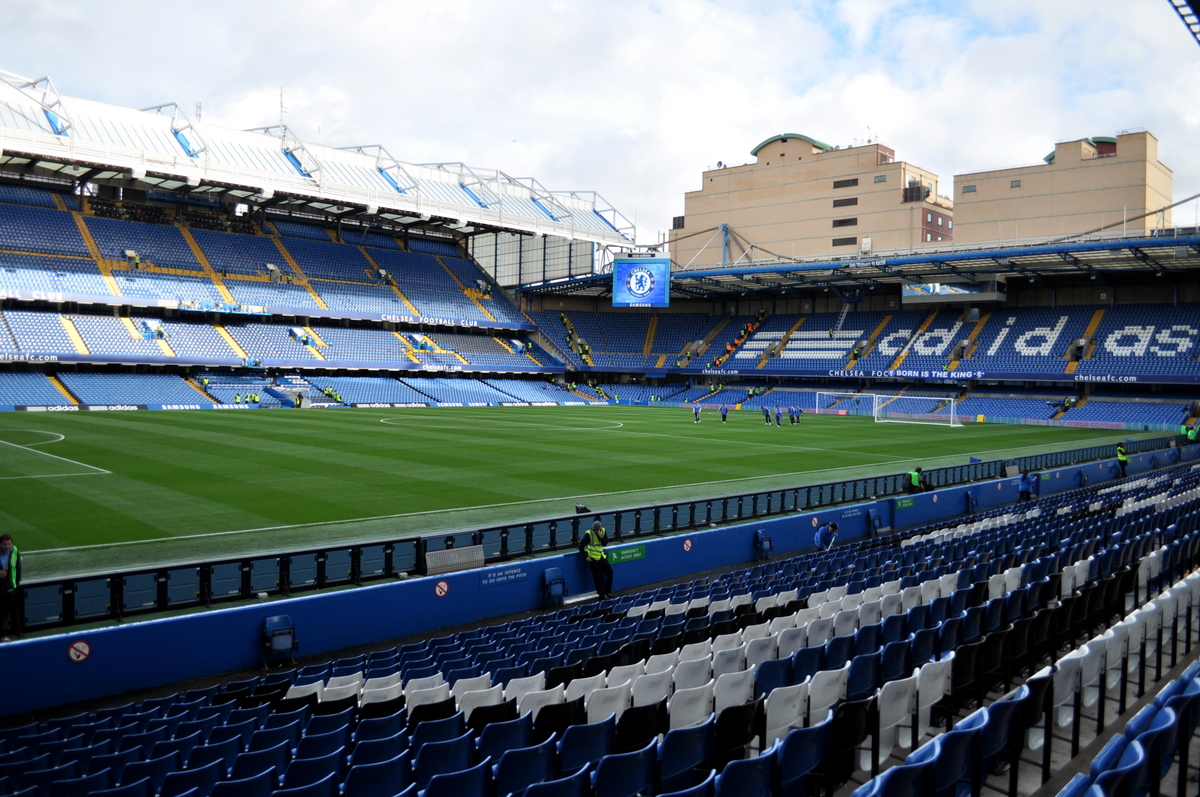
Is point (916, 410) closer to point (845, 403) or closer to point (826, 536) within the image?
point (845, 403)

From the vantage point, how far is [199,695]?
9.45 metres

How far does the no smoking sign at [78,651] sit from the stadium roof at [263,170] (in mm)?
53249

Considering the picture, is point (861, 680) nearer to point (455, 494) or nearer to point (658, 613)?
point (658, 613)

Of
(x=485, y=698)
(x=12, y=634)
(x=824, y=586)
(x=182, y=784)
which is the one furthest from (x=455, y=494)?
(x=182, y=784)

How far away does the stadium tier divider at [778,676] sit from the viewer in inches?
241

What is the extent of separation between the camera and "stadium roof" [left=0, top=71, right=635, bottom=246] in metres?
53.0

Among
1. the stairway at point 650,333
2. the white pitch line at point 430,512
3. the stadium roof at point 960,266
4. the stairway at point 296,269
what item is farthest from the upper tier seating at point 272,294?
the white pitch line at point 430,512

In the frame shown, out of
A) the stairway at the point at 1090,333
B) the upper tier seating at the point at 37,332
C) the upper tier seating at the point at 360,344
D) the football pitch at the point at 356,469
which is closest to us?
the football pitch at the point at 356,469

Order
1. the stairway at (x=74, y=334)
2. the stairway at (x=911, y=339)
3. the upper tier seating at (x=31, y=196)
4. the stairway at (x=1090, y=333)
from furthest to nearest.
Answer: the stairway at (x=911, y=339)
the upper tier seating at (x=31, y=196)
the stairway at (x=1090, y=333)
the stairway at (x=74, y=334)

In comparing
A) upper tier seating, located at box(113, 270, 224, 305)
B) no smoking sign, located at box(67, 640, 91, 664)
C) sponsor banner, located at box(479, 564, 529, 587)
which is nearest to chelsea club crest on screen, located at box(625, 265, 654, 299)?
upper tier seating, located at box(113, 270, 224, 305)

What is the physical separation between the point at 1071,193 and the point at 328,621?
70.9 metres

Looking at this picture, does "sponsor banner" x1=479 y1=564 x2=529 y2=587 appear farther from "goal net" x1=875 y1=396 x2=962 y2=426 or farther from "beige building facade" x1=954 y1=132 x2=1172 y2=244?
"beige building facade" x1=954 y1=132 x2=1172 y2=244

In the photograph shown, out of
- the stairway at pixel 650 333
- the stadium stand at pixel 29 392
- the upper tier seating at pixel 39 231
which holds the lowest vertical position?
the stadium stand at pixel 29 392

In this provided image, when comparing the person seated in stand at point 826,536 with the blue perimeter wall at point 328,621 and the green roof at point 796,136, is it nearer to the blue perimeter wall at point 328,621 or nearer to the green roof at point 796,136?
the blue perimeter wall at point 328,621
